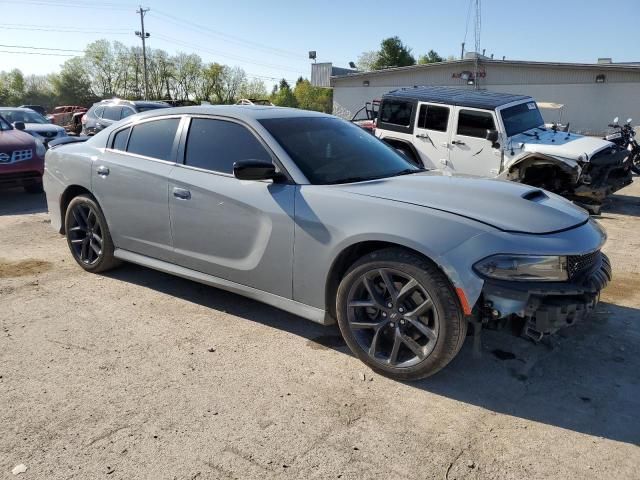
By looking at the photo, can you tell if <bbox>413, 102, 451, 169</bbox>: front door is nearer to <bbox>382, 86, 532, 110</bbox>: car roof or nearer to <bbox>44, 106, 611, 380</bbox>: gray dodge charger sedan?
<bbox>382, 86, 532, 110</bbox>: car roof

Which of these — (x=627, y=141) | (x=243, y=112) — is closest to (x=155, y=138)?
(x=243, y=112)

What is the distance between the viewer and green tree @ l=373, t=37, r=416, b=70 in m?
68.2

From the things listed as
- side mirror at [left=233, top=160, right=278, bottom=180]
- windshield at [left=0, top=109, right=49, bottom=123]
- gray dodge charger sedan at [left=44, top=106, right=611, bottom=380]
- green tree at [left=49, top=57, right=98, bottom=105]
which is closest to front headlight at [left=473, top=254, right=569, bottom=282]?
gray dodge charger sedan at [left=44, top=106, right=611, bottom=380]

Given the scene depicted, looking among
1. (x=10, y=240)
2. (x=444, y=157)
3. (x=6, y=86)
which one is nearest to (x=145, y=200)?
(x=10, y=240)

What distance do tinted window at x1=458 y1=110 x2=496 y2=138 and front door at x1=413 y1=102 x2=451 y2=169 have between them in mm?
244

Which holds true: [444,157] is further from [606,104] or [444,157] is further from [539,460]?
[606,104]

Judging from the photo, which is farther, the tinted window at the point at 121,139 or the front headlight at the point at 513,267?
the tinted window at the point at 121,139

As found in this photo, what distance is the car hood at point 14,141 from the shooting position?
8.52 metres

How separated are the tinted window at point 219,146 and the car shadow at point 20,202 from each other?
17.2 feet

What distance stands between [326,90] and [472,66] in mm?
32471

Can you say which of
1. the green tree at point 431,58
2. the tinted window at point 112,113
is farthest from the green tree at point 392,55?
the tinted window at point 112,113

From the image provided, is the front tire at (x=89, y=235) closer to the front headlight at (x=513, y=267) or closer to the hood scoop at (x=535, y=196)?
the front headlight at (x=513, y=267)

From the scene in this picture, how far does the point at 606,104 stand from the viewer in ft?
93.6

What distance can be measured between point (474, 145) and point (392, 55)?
63964 millimetres
